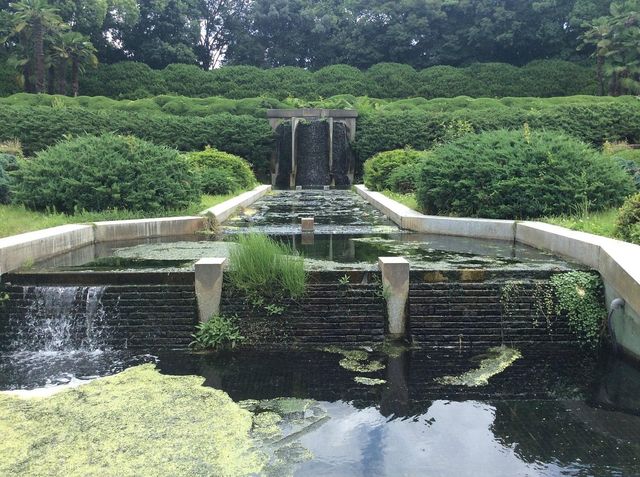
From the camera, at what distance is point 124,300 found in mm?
6129

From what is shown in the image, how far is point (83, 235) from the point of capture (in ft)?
29.3

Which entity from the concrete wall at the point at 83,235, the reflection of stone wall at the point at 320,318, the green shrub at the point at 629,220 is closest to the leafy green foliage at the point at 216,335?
the reflection of stone wall at the point at 320,318

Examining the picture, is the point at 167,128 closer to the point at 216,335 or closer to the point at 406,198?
the point at 406,198

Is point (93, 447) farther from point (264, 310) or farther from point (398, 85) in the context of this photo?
point (398, 85)

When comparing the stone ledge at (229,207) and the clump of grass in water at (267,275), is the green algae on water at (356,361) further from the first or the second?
the stone ledge at (229,207)

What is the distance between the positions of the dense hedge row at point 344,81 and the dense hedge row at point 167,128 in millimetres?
11836

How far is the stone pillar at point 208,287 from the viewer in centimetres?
604

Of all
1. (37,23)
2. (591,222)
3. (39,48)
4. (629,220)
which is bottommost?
(591,222)

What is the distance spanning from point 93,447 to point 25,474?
0.42 m

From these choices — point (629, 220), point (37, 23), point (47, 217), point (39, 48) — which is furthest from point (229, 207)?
point (37, 23)

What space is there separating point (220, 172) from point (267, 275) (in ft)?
38.9

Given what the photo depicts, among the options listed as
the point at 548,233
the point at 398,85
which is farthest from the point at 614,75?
the point at 548,233

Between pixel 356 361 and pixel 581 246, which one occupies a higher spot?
pixel 581 246

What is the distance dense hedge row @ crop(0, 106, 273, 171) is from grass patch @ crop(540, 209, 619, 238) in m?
18.7
